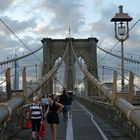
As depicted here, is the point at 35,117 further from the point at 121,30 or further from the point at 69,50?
the point at 69,50

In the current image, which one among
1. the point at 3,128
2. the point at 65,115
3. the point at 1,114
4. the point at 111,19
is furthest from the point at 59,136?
the point at 111,19

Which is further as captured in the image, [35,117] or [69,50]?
[69,50]

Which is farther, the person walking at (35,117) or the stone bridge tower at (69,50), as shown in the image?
the stone bridge tower at (69,50)

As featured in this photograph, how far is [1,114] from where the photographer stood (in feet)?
43.3

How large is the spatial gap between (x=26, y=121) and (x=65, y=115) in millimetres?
8218

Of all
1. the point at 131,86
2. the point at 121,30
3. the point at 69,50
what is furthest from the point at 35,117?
the point at 69,50

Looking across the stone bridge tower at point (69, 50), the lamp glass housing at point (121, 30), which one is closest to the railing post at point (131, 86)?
the lamp glass housing at point (121, 30)

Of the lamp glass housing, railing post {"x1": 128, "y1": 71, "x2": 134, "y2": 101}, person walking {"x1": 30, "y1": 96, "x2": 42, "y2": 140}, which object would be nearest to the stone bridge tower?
the lamp glass housing

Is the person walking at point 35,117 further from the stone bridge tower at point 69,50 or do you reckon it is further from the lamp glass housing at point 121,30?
the stone bridge tower at point 69,50

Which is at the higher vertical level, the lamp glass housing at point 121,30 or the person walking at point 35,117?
the lamp glass housing at point 121,30

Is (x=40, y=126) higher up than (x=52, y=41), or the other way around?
(x=52, y=41)

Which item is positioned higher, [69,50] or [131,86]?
[69,50]

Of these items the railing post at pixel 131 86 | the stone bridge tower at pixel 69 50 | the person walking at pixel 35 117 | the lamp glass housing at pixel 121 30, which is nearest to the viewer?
the person walking at pixel 35 117

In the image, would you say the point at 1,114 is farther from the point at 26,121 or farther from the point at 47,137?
the point at 26,121
